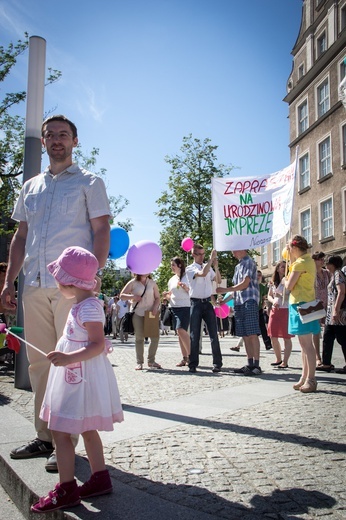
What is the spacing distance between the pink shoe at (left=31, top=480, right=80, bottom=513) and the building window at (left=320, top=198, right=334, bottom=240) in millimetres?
26219

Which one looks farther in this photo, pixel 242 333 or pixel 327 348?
pixel 327 348

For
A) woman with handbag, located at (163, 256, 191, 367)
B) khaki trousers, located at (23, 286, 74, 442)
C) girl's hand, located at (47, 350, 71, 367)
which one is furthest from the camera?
woman with handbag, located at (163, 256, 191, 367)

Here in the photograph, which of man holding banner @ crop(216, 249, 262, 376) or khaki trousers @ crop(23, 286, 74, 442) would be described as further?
man holding banner @ crop(216, 249, 262, 376)

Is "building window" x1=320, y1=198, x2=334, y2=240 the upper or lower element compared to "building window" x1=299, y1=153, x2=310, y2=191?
lower

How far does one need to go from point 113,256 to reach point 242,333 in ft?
7.36

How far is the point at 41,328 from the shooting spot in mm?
3250

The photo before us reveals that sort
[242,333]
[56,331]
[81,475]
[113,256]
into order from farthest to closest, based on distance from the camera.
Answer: [113,256] → [242,333] → [56,331] → [81,475]

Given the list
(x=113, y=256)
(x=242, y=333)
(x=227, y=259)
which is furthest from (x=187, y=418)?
(x=227, y=259)

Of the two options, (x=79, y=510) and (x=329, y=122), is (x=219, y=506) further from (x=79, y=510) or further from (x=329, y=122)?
(x=329, y=122)

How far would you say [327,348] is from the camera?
7.73 meters

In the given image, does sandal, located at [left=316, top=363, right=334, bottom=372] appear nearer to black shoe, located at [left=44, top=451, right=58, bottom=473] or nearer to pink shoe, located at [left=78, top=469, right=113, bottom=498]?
black shoe, located at [left=44, top=451, right=58, bottom=473]

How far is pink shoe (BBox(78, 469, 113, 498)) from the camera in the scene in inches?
94.4

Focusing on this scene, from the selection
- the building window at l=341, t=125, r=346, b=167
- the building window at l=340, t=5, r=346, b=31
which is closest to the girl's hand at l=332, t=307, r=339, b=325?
the building window at l=341, t=125, r=346, b=167

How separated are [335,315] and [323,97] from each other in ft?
79.0
